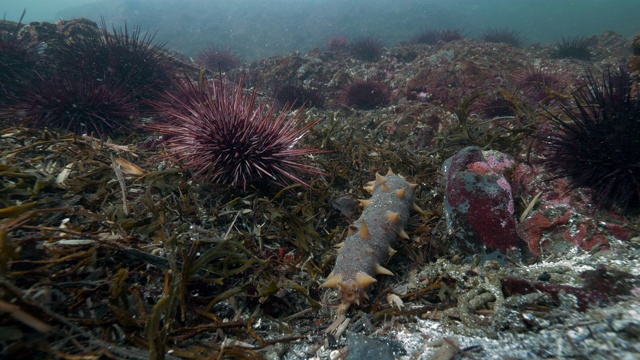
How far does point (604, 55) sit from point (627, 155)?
13.9 metres

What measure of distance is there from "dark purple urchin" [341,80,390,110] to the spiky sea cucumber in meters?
4.32

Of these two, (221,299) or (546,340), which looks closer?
(546,340)

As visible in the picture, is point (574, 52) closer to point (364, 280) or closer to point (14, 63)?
point (364, 280)

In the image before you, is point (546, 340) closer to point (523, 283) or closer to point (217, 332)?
point (523, 283)

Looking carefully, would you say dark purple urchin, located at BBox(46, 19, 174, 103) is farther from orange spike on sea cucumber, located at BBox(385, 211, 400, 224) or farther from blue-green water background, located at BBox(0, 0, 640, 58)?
blue-green water background, located at BBox(0, 0, 640, 58)

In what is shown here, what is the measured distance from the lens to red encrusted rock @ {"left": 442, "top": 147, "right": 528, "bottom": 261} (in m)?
2.43

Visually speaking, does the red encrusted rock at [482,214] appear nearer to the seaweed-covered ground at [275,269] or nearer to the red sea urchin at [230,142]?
the seaweed-covered ground at [275,269]

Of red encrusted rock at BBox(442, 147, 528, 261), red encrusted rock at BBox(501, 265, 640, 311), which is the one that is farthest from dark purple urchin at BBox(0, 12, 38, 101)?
red encrusted rock at BBox(501, 265, 640, 311)

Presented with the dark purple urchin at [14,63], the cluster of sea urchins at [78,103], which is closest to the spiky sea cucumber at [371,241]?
the cluster of sea urchins at [78,103]

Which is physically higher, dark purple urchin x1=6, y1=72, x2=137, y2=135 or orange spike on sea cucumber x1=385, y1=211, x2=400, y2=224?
dark purple urchin x1=6, y1=72, x2=137, y2=135

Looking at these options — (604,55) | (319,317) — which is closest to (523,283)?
(319,317)

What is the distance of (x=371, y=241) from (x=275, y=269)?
0.87 m

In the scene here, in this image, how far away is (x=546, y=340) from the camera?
1458 millimetres

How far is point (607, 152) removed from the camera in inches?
94.0
